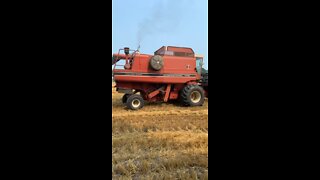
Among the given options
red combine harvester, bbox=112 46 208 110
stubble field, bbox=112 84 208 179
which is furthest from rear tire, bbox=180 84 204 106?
stubble field, bbox=112 84 208 179

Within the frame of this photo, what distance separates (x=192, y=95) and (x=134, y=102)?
1.69 meters

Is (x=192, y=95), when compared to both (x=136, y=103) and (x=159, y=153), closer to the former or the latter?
(x=136, y=103)

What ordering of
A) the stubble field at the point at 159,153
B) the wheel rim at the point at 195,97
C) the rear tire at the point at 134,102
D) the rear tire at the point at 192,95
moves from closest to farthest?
→ the stubble field at the point at 159,153
the rear tire at the point at 134,102
the rear tire at the point at 192,95
the wheel rim at the point at 195,97

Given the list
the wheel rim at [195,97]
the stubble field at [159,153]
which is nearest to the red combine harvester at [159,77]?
the wheel rim at [195,97]

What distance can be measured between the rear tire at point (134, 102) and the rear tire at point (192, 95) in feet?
3.91

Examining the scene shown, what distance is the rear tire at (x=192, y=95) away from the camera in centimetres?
616

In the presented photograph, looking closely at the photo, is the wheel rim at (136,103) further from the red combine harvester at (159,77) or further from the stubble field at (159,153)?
the stubble field at (159,153)

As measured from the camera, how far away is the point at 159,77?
6.12 m

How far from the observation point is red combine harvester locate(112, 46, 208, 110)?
5.88 meters
